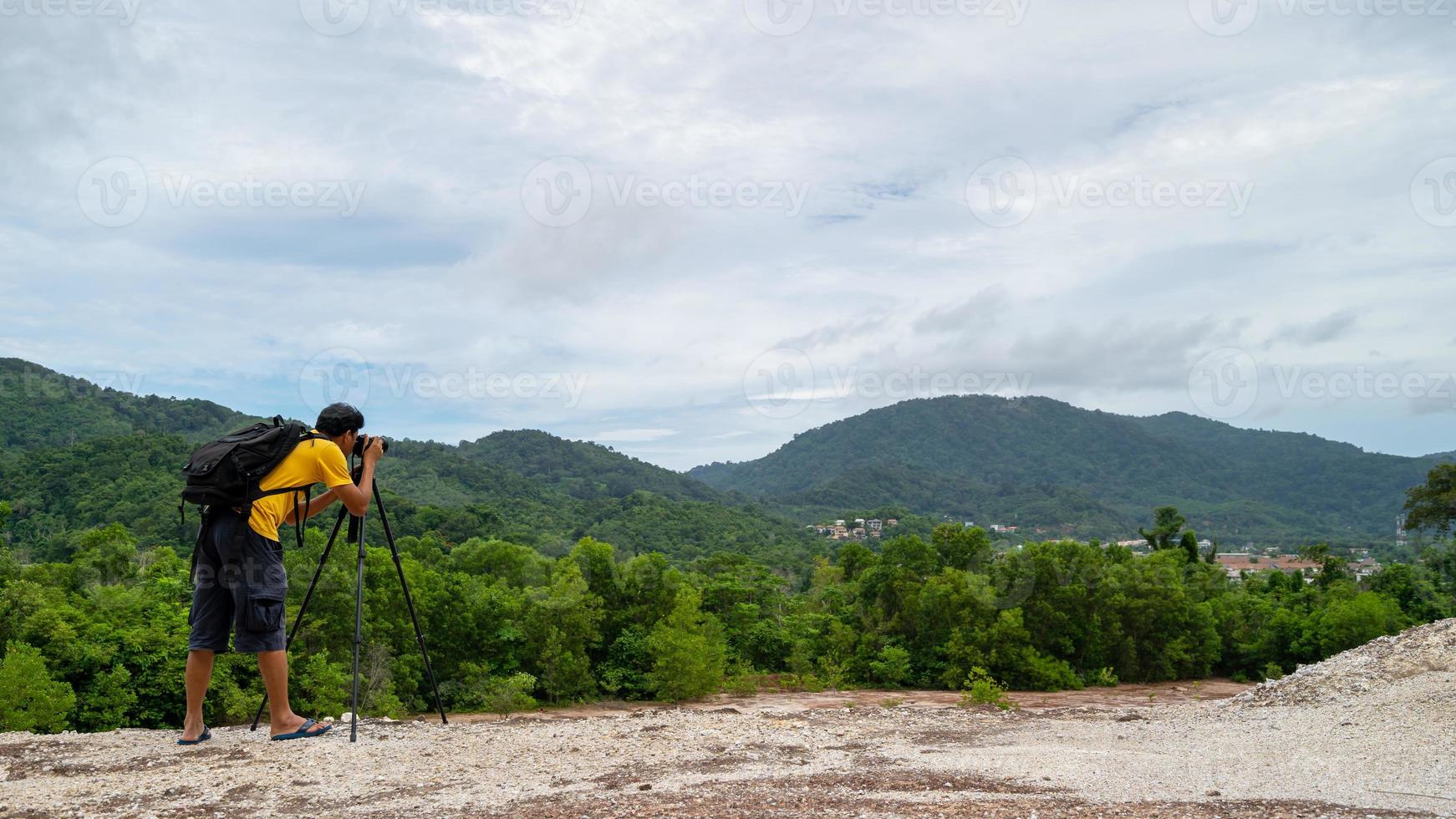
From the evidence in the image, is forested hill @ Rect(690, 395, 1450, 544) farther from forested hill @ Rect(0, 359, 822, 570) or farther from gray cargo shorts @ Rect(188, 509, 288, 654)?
gray cargo shorts @ Rect(188, 509, 288, 654)

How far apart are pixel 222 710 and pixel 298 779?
32.1ft

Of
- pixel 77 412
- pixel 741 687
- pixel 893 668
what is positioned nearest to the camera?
pixel 741 687

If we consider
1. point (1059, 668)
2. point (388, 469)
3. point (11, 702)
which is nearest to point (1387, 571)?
point (1059, 668)

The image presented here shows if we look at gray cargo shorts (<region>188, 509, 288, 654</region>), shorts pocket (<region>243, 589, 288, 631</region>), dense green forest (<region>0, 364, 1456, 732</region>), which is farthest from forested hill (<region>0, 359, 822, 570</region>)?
shorts pocket (<region>243, 589, 288, 631</region>)

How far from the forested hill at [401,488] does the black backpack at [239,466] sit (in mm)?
27959

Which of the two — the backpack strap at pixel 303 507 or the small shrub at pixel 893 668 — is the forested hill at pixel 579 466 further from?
the backpack strap at pixel 303 507

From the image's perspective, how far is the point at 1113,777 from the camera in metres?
6.13

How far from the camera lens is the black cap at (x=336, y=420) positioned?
21.5ft

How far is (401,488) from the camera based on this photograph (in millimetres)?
72812

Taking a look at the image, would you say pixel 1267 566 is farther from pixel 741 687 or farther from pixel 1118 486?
pixel 1118 486

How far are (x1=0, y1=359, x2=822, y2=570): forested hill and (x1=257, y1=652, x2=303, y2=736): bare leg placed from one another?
2761 cm

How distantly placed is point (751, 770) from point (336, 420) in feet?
12.7

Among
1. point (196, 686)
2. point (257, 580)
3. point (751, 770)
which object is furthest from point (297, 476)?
point (751, 770)

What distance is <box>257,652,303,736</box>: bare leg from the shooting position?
6.17m
